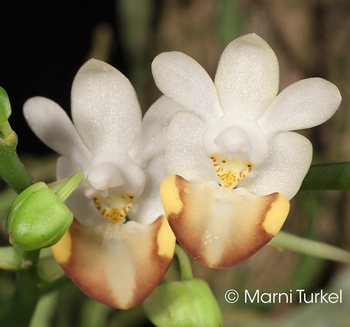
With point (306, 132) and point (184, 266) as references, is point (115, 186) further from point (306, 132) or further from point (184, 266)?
point (306, 132)

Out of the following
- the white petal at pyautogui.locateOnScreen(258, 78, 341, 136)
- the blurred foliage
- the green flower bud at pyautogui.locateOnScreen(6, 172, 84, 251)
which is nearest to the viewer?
the green flower bud at pyautogui.locateOnScreen(6, 172, 84, 251)

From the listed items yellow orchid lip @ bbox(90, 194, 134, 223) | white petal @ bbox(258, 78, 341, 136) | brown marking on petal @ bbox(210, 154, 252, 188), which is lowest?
yellow orchid lip @ bbox(90, 194, 134, 223)

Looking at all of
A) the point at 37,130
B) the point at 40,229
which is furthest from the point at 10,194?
the point at 40,229

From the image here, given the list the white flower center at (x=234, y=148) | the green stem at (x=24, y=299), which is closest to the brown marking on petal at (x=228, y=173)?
the white flower center at (x=234, y=148)

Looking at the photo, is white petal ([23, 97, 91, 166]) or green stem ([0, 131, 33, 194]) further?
white petal ([23, 97, 91, 166])

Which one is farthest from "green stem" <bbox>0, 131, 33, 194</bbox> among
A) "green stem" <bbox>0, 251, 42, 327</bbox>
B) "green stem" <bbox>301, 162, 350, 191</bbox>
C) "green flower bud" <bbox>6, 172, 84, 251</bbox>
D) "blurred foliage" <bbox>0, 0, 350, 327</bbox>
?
"blurred foliage" <bbox>0, 0, 350, 327</bbox>

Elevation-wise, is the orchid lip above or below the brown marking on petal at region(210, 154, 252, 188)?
above

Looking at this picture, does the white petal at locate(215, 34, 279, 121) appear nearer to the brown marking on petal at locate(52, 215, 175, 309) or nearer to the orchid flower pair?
the orchid flower pair

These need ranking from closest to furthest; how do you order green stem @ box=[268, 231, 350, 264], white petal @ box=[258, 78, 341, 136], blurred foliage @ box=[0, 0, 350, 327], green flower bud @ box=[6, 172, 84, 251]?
green flower bud @ box=[6, 172, 84, 251]
white petal @ box=[258, 78, 341, 136]
green stem @ box=[268, 231, 350, 264]
blurred foliage @ box=[0, 0, 350, 327]
